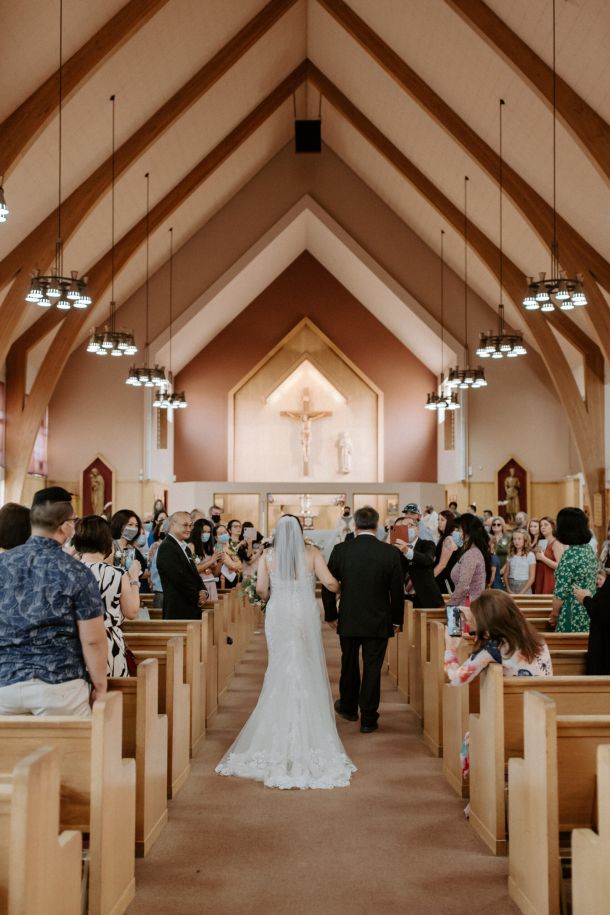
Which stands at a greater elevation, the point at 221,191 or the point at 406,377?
the point at 221,191

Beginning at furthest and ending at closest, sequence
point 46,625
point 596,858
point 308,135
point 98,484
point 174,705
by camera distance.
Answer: point 98,484 < point 308,135 < point 174,705 < point 46,625 < point 596,858

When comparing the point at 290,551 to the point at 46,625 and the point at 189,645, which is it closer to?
the point at 189,645

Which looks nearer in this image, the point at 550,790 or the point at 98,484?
the point at 550,790

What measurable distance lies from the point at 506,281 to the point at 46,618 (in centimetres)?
1403

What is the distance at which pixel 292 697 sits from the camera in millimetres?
5730

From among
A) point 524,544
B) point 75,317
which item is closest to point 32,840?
point 524,544

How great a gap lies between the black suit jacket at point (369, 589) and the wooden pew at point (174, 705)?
4.95 feet

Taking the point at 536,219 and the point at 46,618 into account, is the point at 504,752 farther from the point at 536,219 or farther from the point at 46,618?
the point at 536,219

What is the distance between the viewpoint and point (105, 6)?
34.4ft

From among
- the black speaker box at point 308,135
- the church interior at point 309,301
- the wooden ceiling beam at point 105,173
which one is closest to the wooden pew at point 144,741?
the church interior at point 309,301

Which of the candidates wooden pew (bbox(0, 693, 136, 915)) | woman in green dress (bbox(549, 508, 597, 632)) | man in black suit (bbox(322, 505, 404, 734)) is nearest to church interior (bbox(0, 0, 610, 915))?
wooden pew (bbox(0, 693, 136, 915))

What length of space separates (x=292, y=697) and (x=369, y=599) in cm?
118

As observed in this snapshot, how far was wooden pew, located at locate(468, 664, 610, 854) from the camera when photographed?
418 centimetres

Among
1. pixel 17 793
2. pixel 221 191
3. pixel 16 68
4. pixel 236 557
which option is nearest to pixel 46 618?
pixel 17 793
